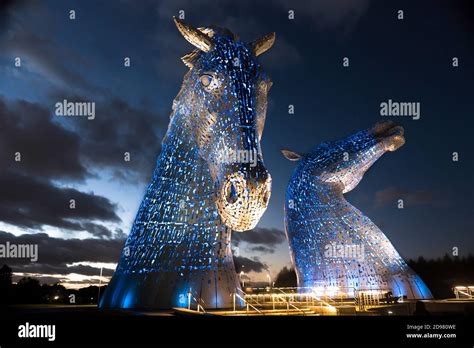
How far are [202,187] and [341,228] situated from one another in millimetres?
9866

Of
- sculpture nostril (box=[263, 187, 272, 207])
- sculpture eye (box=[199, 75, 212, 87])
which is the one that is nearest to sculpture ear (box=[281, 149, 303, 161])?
sculpture eye (box=[199, 75, 212, 87])

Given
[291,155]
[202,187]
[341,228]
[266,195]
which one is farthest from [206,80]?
[291,155]

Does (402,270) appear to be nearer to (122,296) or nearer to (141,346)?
(122,296)

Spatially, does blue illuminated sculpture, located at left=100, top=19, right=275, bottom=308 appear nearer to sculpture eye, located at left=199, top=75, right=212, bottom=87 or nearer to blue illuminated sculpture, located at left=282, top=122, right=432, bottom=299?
sculpture eye, located at left=199, top=75, right=212, bottom=87

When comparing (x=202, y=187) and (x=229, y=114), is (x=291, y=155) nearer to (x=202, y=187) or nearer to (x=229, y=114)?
(x=202, y=187)

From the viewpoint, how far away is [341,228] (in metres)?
17.1

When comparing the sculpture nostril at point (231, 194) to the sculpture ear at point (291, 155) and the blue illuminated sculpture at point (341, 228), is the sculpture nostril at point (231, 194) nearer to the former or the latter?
the blue illuminated sculpture at point (341, 228)

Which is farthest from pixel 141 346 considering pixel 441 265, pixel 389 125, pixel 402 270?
pixel 441 265

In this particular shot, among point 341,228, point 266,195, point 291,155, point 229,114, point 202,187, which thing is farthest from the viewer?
point 291,155

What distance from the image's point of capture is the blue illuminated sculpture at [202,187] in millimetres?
7238

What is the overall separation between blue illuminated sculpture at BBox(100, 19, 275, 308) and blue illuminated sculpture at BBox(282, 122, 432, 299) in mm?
9252

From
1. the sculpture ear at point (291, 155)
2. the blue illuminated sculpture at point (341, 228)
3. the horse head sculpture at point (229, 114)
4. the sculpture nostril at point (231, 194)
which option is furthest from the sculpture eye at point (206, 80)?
the sculpture ear at point (291, 155)

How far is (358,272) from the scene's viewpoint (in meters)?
16.9

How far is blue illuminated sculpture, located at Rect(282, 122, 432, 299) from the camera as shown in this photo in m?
16.7
